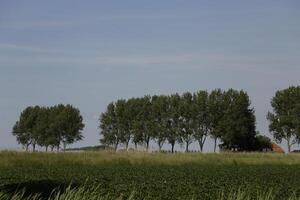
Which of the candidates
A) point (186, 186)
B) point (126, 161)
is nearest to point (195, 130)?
point (126, 161)

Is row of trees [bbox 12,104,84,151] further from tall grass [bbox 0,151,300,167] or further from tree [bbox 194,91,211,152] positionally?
tall grass [bbox 0,151,300,167]

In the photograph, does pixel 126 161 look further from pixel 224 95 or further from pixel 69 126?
pixel 69 126

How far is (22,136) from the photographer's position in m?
115

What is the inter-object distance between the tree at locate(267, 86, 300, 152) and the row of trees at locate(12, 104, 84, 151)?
113ft

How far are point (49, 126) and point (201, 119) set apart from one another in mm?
29712

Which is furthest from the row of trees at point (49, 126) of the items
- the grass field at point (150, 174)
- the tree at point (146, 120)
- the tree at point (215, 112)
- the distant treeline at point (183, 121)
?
the grass field at point (150, 174)

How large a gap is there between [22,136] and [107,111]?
21.6 meters

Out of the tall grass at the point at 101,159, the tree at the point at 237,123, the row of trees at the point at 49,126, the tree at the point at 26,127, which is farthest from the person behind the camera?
the tree at the point at 26,127

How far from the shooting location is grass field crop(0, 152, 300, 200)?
21156mm

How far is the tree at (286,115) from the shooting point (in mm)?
89938

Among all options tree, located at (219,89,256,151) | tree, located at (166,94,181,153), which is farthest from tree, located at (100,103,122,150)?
tree, located at (219,89,256,151)

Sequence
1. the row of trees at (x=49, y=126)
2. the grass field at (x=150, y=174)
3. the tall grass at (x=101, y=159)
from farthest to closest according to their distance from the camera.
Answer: the row of trees at (x=49, y=126), the tall grass at (x=101, y=159), the grass field at (x=150, y=174)

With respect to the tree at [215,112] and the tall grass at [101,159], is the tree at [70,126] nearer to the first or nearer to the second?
the tree at [215,112]

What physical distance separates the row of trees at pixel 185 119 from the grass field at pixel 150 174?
27.1 metres
